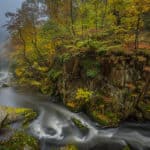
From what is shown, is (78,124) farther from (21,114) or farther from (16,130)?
(21,114)

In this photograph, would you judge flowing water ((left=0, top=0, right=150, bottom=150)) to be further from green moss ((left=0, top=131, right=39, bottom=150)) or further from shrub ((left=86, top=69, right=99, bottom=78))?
shrub ((left=86, top=69, right=99, bottom=78))

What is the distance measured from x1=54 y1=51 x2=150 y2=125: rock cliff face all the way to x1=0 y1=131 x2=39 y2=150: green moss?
4398 mm

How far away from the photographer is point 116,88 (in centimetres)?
1600

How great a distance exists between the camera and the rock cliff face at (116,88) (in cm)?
1580

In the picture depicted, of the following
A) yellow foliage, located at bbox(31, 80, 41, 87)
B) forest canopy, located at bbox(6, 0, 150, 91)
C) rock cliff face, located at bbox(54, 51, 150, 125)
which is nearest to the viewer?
rock cliff face, located at bbox(54, 51, 150, 125)

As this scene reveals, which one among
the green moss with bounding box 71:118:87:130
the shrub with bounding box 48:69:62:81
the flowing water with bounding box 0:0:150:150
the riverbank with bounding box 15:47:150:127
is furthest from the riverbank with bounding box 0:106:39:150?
the shrub with bounding box 48:69:62:81

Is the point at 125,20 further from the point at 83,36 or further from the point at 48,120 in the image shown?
the point at 48,120

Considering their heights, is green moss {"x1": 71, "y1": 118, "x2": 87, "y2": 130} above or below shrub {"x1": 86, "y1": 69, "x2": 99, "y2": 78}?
below

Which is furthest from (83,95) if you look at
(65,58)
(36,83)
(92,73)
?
(36,83)

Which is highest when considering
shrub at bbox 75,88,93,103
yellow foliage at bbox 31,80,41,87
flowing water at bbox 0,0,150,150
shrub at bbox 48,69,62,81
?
shrub at bbox 48,69,62,81

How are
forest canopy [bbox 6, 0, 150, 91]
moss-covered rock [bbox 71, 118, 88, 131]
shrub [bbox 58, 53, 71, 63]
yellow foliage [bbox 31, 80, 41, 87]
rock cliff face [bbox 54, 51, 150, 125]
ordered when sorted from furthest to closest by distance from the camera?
yellow foliage [bbox 31, 80, 41, 87] → forest canopy [bbox 6, 0, 150, 91] → shrub [bbox 58, 53, 71, 63] → rock cliff face [bbox 54, 51, 150, 125] → moss-covered rock [bbox 71, 118, 88, 131]

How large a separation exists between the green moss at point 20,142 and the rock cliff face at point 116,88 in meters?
4.40

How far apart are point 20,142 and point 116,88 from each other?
6544mm

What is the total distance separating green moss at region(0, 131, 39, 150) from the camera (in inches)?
476
